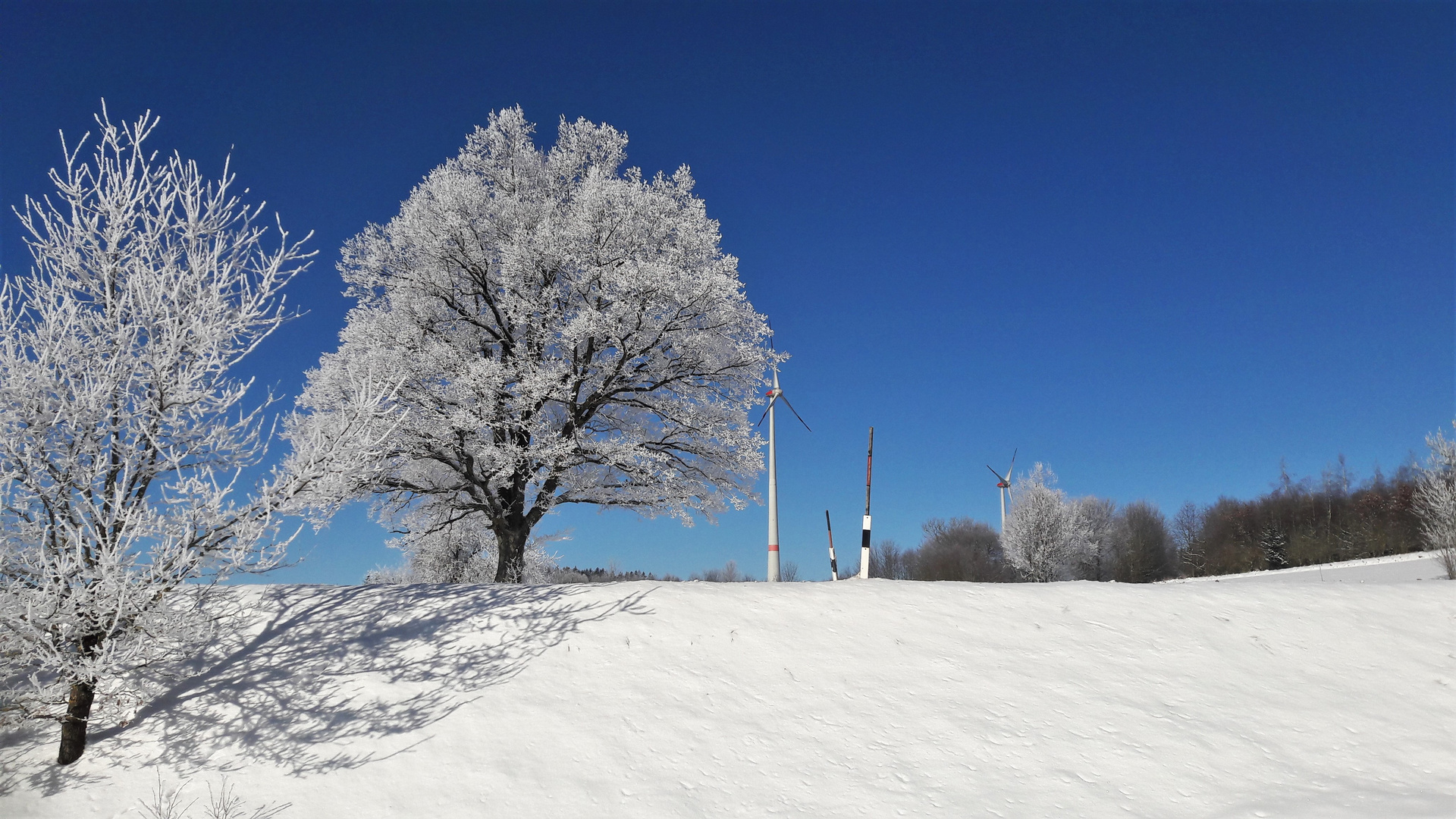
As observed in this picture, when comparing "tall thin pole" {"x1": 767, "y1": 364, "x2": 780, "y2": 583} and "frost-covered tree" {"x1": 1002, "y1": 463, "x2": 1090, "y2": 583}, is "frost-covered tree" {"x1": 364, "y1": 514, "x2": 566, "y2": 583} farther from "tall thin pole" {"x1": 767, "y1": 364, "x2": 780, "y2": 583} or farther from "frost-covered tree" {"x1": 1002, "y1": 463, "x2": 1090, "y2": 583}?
"frost-covered tree" {"x1": 1002, "y1": 463, "x2": 1090, "y2": 583}

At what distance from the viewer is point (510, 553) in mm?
14961

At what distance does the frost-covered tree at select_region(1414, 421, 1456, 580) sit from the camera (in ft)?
49.6

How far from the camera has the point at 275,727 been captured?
658 cm

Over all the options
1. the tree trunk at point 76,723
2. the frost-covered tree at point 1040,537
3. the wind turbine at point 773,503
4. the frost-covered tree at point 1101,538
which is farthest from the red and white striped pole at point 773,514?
the frost-covered tree at point 1101,538

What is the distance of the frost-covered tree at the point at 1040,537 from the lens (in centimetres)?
3042

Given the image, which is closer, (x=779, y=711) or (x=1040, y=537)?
(x=779, y=711)

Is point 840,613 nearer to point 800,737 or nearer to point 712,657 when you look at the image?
point 712,657

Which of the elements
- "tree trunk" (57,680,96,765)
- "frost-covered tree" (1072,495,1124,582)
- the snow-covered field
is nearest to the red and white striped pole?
the snow-covered field

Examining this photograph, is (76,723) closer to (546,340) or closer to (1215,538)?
(546,340)

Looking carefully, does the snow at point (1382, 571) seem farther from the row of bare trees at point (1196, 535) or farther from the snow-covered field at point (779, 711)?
the snow-covered field at point (779, 711)

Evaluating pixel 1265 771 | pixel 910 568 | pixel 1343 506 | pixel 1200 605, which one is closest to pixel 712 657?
pixel 1265 771

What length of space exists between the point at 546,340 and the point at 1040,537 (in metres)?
24.6

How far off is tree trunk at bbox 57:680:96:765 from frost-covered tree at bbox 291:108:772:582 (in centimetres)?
701

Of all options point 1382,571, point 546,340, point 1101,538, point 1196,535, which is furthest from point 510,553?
point 1196,535
